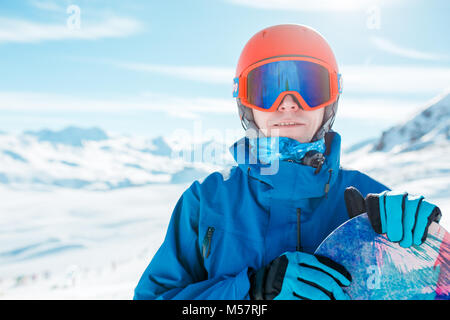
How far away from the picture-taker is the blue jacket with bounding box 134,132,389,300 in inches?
68.7

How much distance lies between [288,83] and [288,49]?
0.24 m

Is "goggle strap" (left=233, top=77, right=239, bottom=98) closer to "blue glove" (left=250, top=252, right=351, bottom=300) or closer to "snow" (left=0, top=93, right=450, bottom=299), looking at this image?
"snow" (left=0, top=93, right=450, bottom=299)

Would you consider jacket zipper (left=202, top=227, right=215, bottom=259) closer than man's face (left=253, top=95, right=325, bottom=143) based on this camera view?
Yes

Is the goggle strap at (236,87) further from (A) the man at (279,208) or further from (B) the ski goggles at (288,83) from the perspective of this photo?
(A) the man at (279,208)

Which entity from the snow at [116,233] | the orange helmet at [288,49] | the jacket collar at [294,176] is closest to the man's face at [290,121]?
Answer: the orange helmet at [288,49]

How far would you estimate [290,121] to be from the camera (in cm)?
204

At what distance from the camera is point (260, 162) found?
1.96 metres

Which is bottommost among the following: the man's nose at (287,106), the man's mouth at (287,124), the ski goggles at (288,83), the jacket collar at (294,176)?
the jacket collar at (294,176)

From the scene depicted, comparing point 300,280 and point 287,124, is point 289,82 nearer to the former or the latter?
point 287,124

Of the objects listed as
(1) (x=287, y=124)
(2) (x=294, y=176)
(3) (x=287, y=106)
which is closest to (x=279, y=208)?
(2) (x=294, y=176)

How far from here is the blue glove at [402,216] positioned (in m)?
1.54

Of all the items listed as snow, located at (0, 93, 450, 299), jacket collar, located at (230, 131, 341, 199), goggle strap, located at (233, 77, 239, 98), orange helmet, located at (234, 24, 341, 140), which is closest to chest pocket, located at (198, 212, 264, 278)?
jacket collar, located at (230, 131, 341, 199)

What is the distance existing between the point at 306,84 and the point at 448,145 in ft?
123

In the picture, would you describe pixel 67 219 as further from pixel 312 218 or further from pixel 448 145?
pixel 312 218
